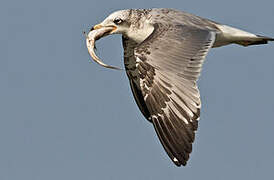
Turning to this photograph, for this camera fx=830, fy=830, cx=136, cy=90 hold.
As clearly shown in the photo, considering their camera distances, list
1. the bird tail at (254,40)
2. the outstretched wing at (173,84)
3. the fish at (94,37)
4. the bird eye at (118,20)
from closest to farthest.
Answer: the outstretched wing at (173,84) < the fish at (94,37) < the bird eye at (118,20) < the bird tail at (254,40)

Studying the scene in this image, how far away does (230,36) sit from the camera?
13.9 metres

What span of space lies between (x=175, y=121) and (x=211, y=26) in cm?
263

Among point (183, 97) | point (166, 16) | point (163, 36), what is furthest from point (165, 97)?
point (166, 16)

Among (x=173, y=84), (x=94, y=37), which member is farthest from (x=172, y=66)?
(x=94, y=37)

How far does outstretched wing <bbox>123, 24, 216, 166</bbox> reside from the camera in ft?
37.8

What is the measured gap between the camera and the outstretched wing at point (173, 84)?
11.5 meters

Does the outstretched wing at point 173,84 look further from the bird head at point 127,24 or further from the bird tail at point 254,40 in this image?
the bird tail at point 254,40

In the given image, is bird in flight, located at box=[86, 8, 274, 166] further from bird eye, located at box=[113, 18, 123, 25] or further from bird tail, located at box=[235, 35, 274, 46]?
bird tail, located at box=[235, 35, 274, 46]

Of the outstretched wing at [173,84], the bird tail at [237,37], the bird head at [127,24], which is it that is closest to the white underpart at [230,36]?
the bird tail at [237,37]

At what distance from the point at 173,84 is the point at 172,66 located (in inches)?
12.6

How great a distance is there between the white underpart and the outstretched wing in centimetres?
115

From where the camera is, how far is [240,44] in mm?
14406

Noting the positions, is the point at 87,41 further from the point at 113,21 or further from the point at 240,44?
the point at 240,44

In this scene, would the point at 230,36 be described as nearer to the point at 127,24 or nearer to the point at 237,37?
the point at 237,37
